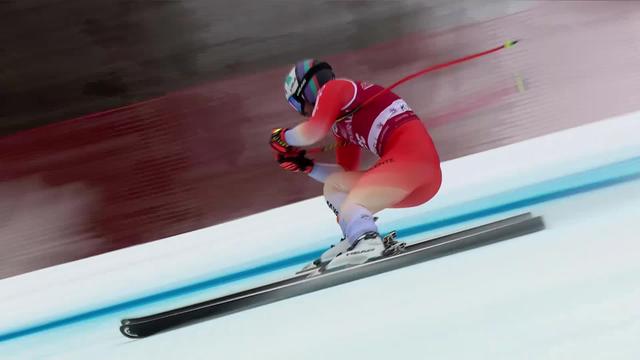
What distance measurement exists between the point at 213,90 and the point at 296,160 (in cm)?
61

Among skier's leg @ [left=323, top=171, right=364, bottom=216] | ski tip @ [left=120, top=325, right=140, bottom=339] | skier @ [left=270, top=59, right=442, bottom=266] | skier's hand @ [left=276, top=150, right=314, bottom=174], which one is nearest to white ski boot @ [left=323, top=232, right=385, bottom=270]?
skier @ [left=270, top=59, right=442, bottom=266]

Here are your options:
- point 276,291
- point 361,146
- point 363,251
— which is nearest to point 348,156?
point 361,146

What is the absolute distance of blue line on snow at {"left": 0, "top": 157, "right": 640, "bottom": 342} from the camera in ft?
5.88

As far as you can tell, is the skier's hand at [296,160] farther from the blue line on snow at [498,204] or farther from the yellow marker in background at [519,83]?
the yellow marker in background at [519,83]

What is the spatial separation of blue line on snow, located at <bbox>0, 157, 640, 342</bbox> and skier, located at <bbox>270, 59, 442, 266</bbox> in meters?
0.25

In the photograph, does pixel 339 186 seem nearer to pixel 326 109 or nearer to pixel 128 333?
pixel 326 109

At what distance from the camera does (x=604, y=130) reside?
191 centimetres

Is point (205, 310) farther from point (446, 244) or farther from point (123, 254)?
point (446, 244)

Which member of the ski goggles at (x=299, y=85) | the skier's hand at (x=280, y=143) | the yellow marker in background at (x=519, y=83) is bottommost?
the skier's hand at (x=280, y=143)

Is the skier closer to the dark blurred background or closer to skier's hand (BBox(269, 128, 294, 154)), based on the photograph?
skier's hand (BBox(269, 128, 294, 154))

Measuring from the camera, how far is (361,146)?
1670 mm

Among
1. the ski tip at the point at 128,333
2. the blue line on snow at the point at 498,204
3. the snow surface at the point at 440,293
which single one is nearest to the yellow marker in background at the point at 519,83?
the snow surface at the point at 440,293

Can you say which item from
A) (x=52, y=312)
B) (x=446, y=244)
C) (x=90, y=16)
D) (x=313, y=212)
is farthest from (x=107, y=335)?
(x=90, y=16)

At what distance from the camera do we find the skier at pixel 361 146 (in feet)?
4.93
